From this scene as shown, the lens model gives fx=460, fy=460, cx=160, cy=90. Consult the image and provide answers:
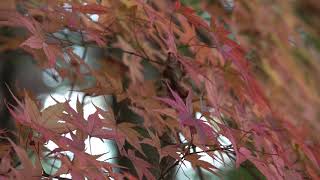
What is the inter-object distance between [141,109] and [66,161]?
0.36 m

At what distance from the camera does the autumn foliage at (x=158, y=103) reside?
0.66 m

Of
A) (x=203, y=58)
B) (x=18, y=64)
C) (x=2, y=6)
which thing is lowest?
(x=18, y=64)

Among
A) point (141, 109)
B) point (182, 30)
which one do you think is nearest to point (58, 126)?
point (141, 109)

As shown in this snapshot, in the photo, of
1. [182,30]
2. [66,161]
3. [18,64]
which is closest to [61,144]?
[66,161]

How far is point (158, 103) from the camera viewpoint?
0.92 meters

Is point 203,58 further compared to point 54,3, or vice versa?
point 203,58

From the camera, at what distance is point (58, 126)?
0.68 m

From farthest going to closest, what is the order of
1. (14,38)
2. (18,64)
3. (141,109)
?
(18,64)
(14,38)
(141,109)

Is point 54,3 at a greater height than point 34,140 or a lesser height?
greater

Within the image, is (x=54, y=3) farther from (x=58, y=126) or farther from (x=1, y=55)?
(x=1, y=55)

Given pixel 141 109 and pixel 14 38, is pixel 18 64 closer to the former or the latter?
pixel 14 38

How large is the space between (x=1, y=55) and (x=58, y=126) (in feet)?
3.06

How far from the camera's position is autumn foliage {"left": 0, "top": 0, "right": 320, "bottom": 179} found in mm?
663

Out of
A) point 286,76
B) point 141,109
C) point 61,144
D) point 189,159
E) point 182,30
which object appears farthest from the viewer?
point 286,76
